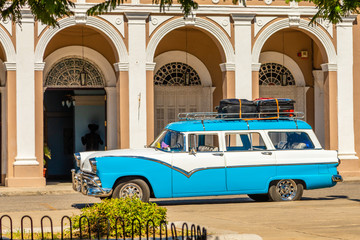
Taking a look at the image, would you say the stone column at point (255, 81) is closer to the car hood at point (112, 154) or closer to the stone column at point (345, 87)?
the stone column at point (345, 87)

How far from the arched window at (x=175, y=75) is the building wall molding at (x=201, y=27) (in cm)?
283

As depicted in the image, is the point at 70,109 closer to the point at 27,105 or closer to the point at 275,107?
the point at 27,105

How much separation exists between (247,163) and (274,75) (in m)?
10.6

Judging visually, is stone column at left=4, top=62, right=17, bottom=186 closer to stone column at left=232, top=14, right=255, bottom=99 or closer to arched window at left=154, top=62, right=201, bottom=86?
arched window at left=154, top=62, right=201, bottom=86

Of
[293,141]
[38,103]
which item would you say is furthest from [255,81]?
[293,141]

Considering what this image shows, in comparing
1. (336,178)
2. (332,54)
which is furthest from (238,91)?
(336,178)

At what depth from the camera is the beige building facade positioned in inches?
864

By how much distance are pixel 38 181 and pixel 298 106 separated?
9.46 meters

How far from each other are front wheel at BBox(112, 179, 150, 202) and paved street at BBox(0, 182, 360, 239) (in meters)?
0.58

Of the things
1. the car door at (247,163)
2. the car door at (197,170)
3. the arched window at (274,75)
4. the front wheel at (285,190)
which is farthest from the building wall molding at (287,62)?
the car door at (197,170)

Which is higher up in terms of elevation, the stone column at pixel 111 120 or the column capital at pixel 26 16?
the column capital at pixel 26 16

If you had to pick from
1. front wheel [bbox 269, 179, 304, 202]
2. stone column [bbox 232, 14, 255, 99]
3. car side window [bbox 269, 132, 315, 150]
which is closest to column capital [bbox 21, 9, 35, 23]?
stone column [bbox 232, 14, 255, 99]

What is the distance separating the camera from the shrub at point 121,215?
10500mm

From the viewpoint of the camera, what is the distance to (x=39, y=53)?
22078mm
